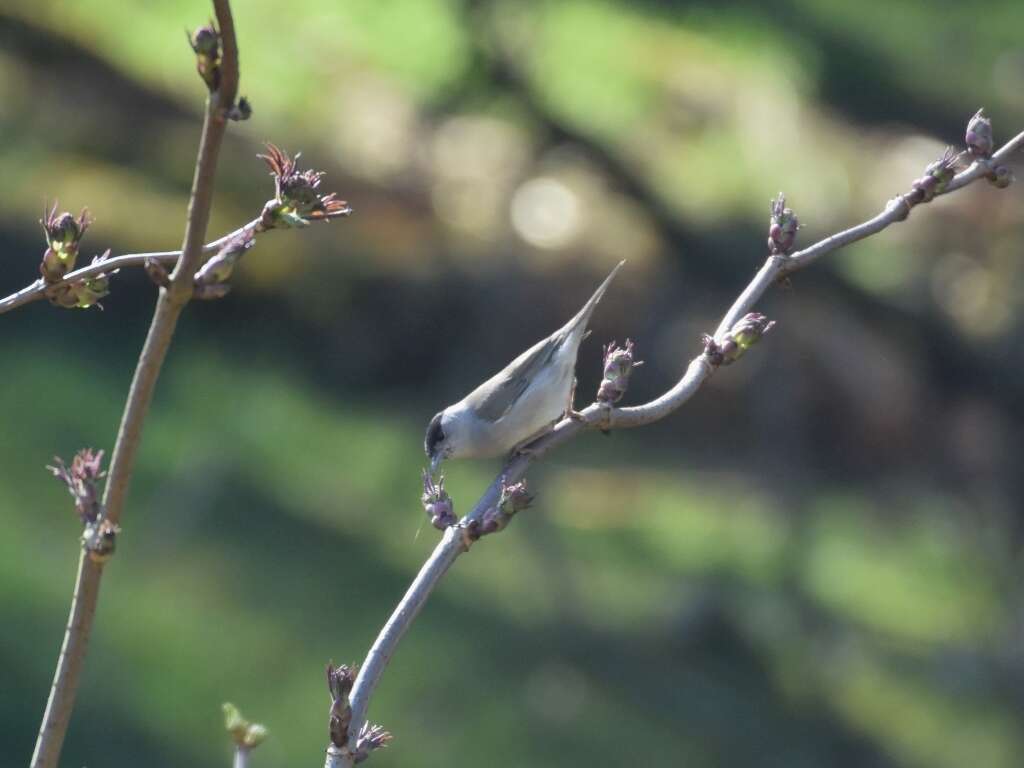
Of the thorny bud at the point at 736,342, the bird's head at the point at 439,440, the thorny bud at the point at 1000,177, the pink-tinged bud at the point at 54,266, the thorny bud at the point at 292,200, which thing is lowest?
the thorny bud at the point at 292,200

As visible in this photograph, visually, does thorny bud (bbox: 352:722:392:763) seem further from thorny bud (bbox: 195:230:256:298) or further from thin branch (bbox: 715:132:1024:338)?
thin branch (bbox: 715:132:1024:338)

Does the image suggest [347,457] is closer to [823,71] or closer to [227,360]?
[227,360]

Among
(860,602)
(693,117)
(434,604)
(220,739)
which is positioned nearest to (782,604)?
(860,602)

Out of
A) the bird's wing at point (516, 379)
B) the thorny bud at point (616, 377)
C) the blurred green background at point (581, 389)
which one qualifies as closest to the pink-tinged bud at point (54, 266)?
the thorny bud at point (616, 377)

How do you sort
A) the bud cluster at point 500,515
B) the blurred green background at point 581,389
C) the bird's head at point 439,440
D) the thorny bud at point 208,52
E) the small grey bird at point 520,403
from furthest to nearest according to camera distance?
the blurred green background at point 581,389 → the bird's head at point 439,440 → the small grey bird at point 520,403 → the bud cluster at point 500,515 → the thorny bud at point 208,52

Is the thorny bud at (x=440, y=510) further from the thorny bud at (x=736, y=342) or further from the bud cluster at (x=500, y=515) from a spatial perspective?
the thorny bud at (x=736, y=342)

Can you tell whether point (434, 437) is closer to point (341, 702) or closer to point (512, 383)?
point (512, 383)

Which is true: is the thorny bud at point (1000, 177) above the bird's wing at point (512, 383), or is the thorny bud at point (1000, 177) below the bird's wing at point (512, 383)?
below

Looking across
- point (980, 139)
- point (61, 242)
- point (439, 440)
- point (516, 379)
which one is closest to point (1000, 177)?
point (980, 139)
